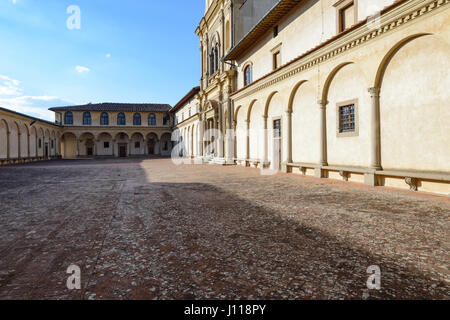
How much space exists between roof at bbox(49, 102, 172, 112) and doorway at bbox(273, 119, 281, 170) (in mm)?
39475

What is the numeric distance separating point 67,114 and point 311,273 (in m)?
54.6

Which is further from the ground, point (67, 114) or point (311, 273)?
point (67, 114)

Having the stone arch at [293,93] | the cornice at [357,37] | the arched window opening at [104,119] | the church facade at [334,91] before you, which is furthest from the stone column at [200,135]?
the arched window opening at [104,119]

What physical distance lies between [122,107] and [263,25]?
40817 millimetres

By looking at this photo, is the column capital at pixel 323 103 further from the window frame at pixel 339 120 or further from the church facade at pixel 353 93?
the window frame at pixel 339 120

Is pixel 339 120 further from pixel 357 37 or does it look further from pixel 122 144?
pixel 122 144

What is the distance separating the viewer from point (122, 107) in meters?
51.2

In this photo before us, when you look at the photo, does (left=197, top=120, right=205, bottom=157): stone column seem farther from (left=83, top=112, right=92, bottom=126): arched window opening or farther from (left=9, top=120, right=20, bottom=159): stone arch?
(left=83, top=112, right=92, bottom=126): arched window opening

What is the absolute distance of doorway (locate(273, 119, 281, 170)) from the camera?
52.3 ft

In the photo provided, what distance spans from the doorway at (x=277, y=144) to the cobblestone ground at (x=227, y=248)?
9.13 metres

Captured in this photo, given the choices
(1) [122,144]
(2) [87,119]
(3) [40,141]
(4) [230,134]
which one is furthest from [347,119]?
(2) [87,119]
